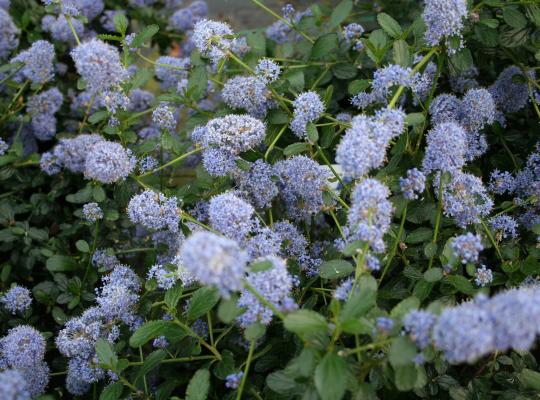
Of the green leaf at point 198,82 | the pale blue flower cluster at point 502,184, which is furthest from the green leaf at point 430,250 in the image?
the green leaf at point 198,82

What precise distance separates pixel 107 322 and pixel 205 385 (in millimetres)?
571

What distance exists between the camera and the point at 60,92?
320cm

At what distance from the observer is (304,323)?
1.36 m

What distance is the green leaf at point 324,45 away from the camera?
251 centimetres

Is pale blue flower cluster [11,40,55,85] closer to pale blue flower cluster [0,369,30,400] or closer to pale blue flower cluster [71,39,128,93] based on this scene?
pale blue flower cluster [71,39,128,93]

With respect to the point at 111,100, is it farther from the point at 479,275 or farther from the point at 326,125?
the point at 479,275

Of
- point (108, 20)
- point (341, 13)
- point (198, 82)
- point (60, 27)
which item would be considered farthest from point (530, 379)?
point (108, 20)

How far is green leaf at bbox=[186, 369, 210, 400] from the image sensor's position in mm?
1595

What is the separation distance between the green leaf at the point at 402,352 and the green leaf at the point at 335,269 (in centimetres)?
50

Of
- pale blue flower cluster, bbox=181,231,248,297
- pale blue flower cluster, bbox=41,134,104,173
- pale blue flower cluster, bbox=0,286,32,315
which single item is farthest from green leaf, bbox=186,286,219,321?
pale blue flower cluster, bbox=41,134,104,173

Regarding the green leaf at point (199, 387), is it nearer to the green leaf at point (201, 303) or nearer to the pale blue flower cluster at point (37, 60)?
the green leaf at point (201, 303)

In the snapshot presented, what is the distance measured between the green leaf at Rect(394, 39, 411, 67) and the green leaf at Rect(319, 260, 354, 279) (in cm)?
70

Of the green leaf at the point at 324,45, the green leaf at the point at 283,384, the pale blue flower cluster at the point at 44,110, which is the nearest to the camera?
the green leaf at the point at 283,384

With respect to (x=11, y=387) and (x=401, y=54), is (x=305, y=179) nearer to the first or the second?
(x=401, y=54)
